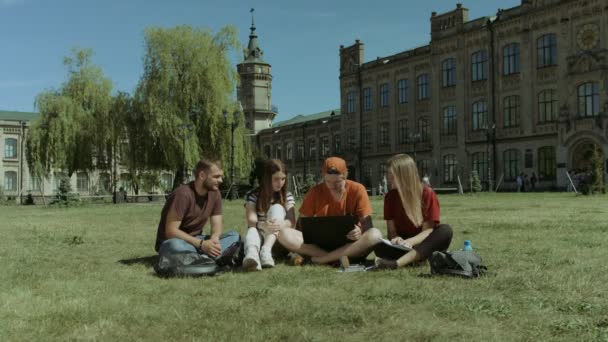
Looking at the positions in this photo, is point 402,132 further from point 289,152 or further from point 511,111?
point 289,152

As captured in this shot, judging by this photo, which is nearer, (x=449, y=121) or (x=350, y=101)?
(x=449, y=121)

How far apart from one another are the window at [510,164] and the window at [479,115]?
106 inches

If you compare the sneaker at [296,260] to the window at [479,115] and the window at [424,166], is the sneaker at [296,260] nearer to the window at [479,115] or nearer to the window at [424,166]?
the window at [479,115]

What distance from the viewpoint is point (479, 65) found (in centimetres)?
4303

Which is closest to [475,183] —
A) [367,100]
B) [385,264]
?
[367,100]

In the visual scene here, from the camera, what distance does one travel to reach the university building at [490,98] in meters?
36.7

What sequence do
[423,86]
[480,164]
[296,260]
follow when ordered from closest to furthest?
[296,260] < [480,164] < [423,86]

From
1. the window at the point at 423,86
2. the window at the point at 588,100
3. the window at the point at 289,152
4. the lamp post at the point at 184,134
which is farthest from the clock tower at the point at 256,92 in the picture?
the window at the point at 588,100

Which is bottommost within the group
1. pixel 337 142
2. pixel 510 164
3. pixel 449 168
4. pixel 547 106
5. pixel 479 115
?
pixel 449 168

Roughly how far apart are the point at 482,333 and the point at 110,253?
21.9ft

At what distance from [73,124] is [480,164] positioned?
2745cm

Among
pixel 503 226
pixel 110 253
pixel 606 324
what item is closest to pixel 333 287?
pixel 606 324

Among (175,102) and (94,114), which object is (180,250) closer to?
(175,102)

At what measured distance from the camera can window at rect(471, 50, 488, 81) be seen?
1676 inches
